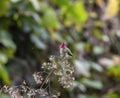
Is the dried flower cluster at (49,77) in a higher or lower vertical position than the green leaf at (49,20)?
lower

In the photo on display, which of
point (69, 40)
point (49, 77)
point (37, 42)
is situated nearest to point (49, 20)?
point (37, 42)

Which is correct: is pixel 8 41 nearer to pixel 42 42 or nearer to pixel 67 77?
pixel 42 42

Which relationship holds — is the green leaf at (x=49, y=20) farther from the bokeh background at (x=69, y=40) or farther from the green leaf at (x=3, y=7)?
the green leaf at (x=3, y=7)

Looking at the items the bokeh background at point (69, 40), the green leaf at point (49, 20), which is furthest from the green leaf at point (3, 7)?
the green leaf at point (49, 20)

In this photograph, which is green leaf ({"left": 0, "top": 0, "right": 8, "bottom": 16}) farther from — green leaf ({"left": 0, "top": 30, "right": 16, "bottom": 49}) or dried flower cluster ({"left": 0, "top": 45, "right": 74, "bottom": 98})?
dried flower cluster ({"left": 0, "top": 45, "right": 74, "bottom": 98})

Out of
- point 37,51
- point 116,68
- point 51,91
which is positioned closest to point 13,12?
point 37,51

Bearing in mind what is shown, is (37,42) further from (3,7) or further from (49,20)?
(3,7)

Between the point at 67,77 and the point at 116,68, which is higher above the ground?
the point at 116,68
